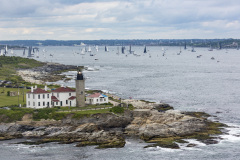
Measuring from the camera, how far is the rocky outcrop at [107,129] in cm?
6038

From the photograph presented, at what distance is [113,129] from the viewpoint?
65.2 meters

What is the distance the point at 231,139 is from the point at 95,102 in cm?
2383

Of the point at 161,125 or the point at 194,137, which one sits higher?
the point at 161,125

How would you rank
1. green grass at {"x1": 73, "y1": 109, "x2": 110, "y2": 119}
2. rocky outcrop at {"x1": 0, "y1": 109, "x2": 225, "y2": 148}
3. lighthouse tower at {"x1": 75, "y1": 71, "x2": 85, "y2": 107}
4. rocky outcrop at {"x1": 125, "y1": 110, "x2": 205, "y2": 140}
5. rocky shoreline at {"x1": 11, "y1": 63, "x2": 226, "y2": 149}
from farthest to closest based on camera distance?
lighthouse tower at {"x1": 75, "y1": 71, "x2": 85, "y2": 107} < green grass at {"x1": 73, "y1": 109, "x2": 110, "y2": 119} < rocky outcrop at {"x1": 125, "y1": 110, "x2": 205, "y2": 140} < rocky outcrop at {"x1": 0, "y1": 109, "x2": 225, "y2": 148} < rocky shoreline at {"x1": 11, "y1": 63, "x2": 226, "y2": 149}

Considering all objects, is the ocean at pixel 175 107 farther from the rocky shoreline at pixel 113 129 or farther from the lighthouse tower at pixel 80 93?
the lighthouse tower at pixel 80 93

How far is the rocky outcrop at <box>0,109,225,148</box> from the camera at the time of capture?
60375 millimetres

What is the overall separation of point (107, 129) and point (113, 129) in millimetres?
969

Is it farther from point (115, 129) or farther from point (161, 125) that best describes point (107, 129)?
point (161, 125)

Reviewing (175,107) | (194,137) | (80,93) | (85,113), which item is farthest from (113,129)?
(175,107)

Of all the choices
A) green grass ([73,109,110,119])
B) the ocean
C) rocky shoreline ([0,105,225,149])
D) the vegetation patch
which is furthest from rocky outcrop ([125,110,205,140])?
green grass ([73,109,110,119])

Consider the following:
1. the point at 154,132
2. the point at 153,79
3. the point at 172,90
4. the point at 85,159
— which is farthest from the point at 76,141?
the point at 153,79

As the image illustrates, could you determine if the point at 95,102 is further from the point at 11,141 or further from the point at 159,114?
the point at 11,141

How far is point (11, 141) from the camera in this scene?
59.8 m

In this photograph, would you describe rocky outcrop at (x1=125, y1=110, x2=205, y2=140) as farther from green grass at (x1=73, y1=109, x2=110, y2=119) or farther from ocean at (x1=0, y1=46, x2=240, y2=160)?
green grass at (x1=73, y1=109, x2=110, y2=119)
